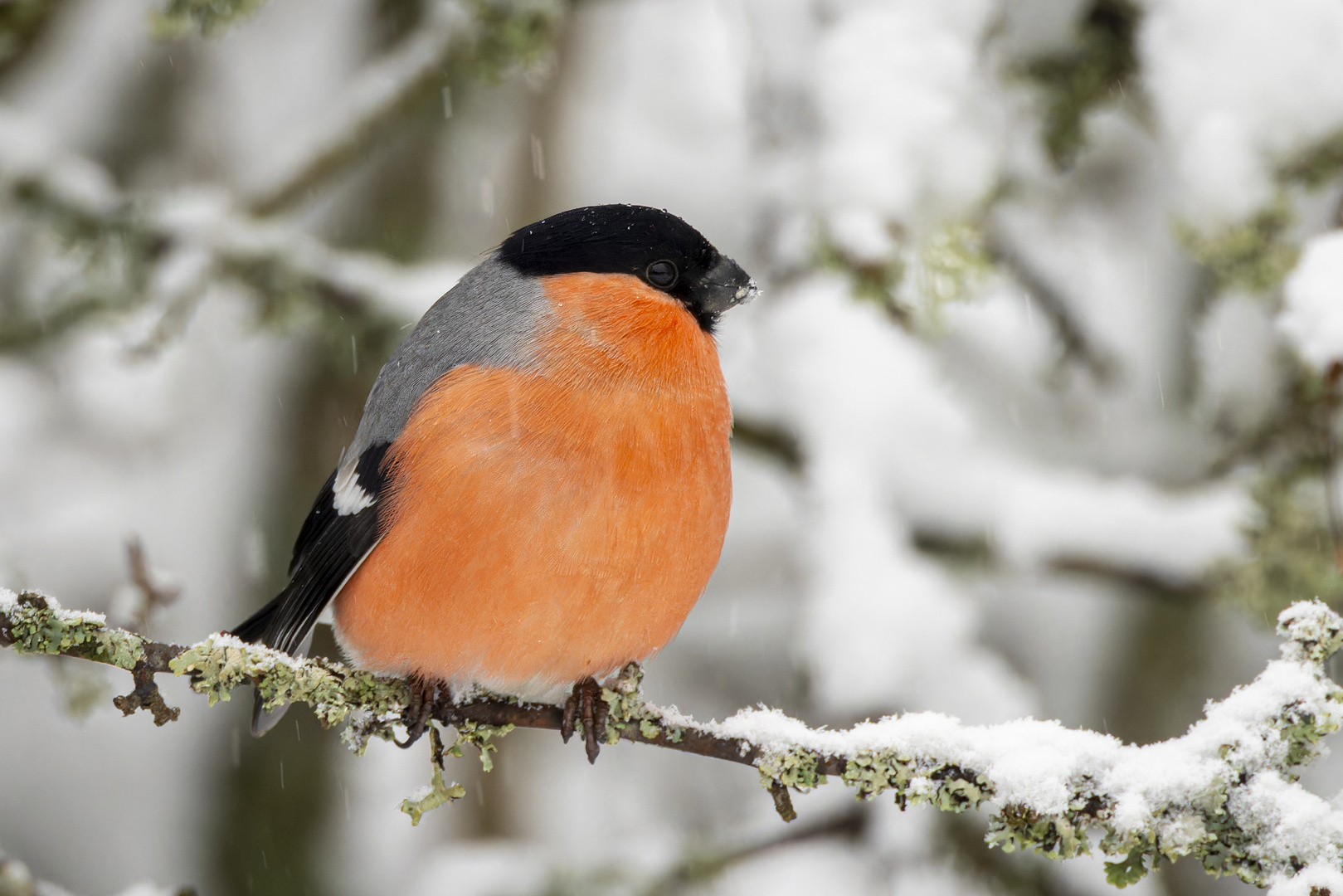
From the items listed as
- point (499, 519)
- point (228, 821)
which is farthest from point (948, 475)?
point (228, 821)

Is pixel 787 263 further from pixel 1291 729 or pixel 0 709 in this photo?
pixel 0 709

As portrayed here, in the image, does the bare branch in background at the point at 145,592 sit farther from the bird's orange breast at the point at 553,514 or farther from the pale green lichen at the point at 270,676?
the pale green lichen at the point at 270,676

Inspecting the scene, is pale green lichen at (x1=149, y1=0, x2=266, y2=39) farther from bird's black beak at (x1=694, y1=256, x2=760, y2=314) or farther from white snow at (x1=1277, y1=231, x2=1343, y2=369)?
white snow at (x1=1277, y1=231, x2=1343, y2=369)

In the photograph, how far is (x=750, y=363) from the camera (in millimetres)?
4359

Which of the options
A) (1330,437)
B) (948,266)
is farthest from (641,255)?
(1330,437)

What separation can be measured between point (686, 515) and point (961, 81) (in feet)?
6.43

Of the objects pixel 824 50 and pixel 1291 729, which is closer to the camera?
pixel 1291 729

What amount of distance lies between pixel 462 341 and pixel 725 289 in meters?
0.68

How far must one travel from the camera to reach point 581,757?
5473 mm

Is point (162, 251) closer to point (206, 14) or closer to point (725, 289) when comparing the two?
point (206, 14)

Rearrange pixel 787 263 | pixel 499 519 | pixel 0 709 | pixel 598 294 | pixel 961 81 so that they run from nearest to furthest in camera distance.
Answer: pixel 499 519
pixel 598 294
pixel 961 81
pixel 787 263
pixel 0 709

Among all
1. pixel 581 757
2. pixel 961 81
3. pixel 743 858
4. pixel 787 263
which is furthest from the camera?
pixel 581 757

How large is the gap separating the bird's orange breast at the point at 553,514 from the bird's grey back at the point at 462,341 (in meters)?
0.06

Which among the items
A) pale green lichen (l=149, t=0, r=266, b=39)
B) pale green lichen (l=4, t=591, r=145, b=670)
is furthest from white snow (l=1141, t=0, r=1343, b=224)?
pale green lichen (l=4, t=591, r=145, b=670)
